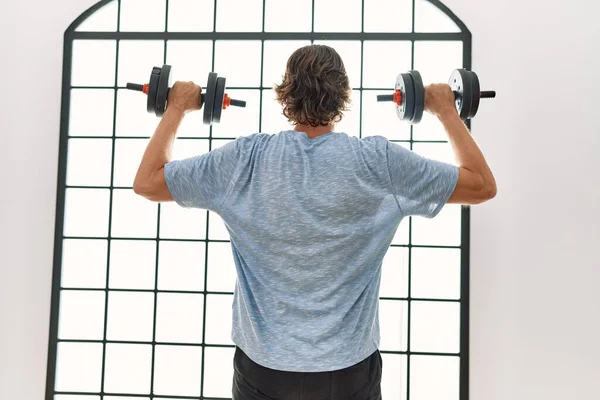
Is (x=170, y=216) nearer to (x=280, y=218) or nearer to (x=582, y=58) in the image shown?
(x=280, y=218)

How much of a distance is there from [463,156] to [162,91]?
742 mm

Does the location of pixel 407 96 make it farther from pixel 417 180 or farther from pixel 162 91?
pixel 162 91

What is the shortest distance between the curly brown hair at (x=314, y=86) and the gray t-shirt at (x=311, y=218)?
0.20 ft

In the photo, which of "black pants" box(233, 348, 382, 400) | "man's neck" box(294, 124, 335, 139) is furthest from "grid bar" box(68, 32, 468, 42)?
"black pants" box(233, 348, 382, 400)

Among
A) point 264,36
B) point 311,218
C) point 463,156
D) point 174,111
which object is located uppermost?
point 264,36

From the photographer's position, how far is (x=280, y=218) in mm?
1065

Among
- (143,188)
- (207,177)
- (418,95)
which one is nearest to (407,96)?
(418,95)

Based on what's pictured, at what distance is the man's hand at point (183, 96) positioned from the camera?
4.17 ft

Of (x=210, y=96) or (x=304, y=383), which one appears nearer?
(x=304, y=383)

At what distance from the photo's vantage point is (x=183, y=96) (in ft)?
4.17

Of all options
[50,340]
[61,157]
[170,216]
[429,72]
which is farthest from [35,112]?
[429,72]

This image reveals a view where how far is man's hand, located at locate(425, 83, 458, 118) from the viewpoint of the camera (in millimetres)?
1248

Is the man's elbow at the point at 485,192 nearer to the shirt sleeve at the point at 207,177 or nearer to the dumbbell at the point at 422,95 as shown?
the dumbbell at the point at 422,95

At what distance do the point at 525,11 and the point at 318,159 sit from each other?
1.47 m
